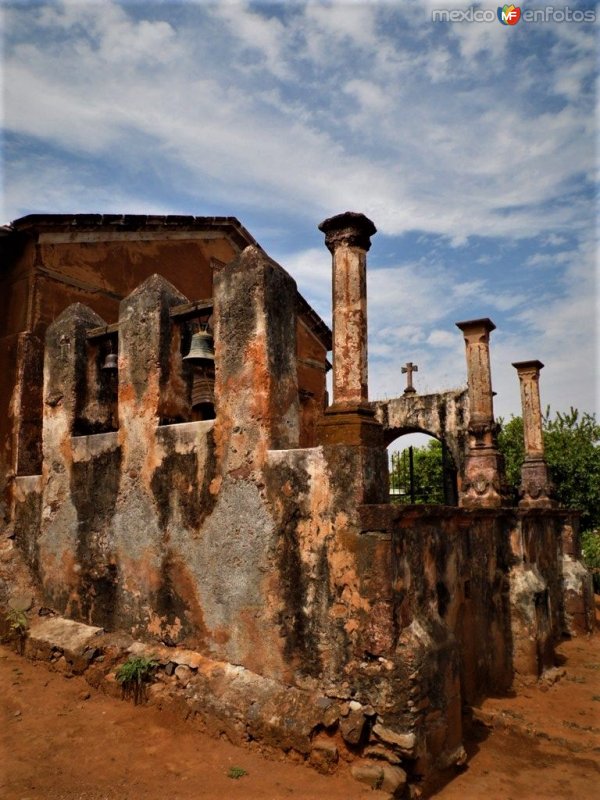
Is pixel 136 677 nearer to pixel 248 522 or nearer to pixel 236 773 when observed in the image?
pixel 236 773

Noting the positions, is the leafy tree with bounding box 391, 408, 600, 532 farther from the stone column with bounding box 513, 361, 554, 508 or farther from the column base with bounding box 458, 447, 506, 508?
the column base with bounding box 458, 447, 506, 508

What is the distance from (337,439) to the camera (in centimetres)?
463

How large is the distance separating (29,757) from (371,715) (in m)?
2.61

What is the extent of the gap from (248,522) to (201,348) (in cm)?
204

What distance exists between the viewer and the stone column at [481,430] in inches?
361

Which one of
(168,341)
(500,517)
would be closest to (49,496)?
(168,341)

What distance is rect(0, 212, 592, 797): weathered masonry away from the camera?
4.32 m

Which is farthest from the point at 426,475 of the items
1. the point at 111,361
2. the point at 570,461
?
the point at 111,361

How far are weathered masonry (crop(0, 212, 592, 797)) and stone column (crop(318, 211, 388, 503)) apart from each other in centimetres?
2

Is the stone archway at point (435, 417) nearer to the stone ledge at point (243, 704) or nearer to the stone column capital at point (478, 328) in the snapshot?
the stone column capital at point (478, 328)

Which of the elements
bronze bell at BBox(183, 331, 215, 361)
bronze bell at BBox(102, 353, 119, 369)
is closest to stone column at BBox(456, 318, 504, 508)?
bronze bell at BBox(183, 331, 215, 361)

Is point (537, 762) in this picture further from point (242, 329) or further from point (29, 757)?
point (242, 329)

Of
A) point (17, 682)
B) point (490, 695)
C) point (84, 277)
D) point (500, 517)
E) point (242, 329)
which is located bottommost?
point (490, 695)

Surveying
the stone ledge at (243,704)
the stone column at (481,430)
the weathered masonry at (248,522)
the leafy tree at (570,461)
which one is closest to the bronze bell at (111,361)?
the weathered masonry at (248,522)
